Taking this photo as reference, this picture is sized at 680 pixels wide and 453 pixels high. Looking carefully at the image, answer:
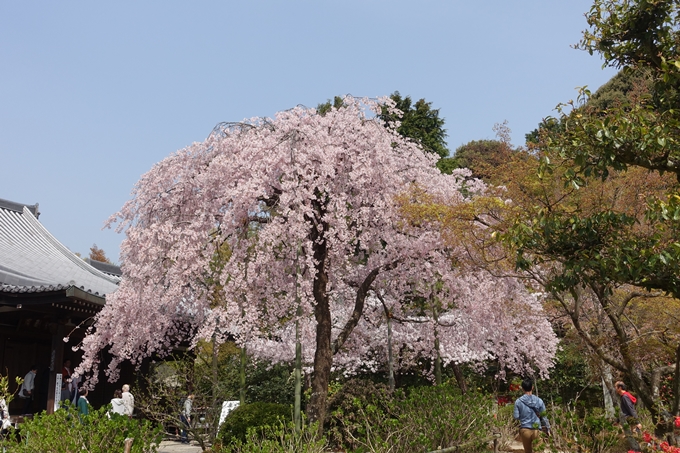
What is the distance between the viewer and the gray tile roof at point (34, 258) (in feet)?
48.3

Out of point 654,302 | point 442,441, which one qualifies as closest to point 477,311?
point 654,302

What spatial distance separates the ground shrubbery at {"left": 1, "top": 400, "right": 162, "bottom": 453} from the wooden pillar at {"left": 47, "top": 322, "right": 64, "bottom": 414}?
17.5 feet

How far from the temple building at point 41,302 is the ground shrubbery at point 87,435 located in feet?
16.2

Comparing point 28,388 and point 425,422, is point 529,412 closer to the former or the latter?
point 425,422

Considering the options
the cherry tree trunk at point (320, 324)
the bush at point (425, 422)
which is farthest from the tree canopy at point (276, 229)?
the bush at point (425, 422)

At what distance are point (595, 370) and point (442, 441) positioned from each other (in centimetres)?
941

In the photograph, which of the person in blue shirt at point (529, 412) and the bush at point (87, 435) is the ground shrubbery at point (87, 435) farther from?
the person in blue shirt at point (529, 412)

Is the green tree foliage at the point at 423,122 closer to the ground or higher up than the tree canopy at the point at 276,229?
higher up

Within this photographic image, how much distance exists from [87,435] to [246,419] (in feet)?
14.5

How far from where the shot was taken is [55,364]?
1281 centimetres

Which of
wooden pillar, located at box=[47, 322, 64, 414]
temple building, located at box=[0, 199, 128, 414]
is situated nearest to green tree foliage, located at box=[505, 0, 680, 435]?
temple building, located at box=[0, 199, 128, 414]

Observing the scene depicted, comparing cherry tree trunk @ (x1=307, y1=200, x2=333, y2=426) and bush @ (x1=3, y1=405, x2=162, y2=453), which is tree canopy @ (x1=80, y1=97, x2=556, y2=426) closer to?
cherry tree trunk @ (x1=307, y1=200, x2=333, y2=426)

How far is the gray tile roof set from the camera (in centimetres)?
1473

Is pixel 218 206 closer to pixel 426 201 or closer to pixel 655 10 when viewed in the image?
pixel 426 201
